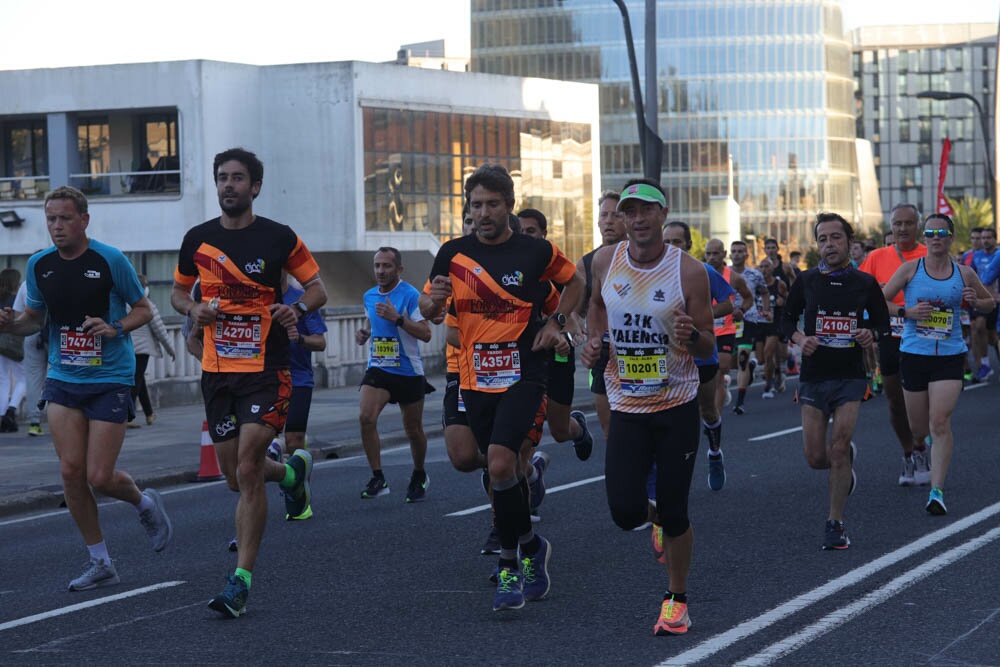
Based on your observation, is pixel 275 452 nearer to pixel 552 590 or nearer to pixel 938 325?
pixel 552 590

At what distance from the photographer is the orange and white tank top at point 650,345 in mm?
6719

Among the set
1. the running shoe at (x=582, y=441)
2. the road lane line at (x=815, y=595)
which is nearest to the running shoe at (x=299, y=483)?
the running shoe at (x=582, y=441)

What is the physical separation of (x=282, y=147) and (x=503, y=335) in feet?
187

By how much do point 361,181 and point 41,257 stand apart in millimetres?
55159

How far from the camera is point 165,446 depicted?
54.1 ft

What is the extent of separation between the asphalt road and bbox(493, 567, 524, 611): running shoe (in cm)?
6

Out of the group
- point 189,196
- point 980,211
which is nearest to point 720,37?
point 980,211

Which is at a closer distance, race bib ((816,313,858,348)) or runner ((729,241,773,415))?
race bib ((816,313,858,348))

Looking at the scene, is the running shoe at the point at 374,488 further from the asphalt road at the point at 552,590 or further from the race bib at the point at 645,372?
the race bib at the point at 645,372

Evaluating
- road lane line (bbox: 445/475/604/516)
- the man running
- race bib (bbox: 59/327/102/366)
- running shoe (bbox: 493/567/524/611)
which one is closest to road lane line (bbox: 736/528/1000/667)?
running shoe (bbox: 493/567/524/611)

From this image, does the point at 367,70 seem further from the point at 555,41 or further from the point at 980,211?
the point at 555,41

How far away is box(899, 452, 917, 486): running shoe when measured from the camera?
37.8 feet

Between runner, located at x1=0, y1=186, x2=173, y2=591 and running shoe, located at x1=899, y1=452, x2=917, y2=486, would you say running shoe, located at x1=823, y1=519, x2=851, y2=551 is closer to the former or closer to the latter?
running shoe, located at x1=899, y1=452, x2=917, y2=486

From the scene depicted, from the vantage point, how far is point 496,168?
24.7ft
